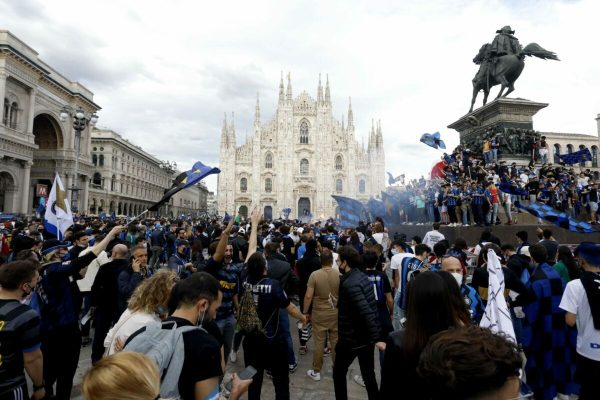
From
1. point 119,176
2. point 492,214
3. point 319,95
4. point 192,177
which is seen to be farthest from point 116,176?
point 492,214

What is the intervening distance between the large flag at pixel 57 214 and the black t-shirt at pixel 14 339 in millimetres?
4860

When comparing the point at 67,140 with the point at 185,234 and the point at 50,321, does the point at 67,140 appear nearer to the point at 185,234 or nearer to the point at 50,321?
the point at 185,234

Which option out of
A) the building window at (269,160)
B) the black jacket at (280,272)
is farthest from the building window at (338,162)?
the black jacket at (280,272)

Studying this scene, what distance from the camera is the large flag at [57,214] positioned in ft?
21.2

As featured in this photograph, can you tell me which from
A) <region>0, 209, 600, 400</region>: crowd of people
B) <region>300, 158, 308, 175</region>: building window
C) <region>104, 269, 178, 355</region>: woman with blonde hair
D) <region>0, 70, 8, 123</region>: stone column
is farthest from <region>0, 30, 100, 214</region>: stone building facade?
<region>300, 158, 308, 175</region>: building window

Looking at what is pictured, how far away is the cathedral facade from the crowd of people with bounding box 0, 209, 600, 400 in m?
44.5

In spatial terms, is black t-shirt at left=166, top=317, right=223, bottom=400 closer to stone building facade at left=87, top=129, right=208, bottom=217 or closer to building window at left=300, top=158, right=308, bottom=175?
stone building facade at left=87, top=129, right=208, bottom=217

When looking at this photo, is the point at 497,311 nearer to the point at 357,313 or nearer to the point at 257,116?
the point at 357,313

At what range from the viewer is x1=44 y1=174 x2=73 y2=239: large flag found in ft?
21.2

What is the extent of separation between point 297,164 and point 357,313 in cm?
4836

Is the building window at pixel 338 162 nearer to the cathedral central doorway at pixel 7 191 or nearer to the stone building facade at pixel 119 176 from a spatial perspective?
the stone building facade at pixel 119 176

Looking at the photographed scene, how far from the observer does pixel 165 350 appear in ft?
5.56

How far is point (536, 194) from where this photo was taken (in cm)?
1016

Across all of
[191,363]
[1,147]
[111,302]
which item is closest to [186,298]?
[191,363]
